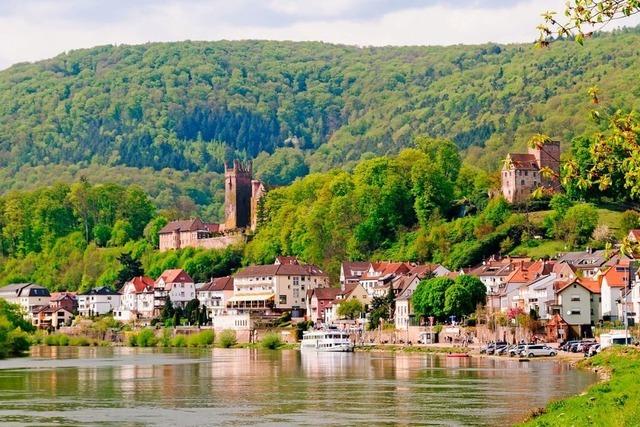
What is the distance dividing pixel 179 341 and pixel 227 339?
7.31 meters

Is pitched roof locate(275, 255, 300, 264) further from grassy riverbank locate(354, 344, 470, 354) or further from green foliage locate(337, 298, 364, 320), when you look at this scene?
grassy riverbank locate(354, 344, 470, 354)

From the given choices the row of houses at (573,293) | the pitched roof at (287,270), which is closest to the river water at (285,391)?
the row of houses at (573,293)

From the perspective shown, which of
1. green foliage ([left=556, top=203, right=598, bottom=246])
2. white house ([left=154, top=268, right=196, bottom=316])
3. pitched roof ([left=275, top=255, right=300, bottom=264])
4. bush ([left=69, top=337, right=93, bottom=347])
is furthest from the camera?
white house ([left=154, top=268, right=196, bottom=316])

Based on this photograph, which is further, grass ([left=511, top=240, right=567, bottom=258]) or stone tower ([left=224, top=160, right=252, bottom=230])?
stone tower ([left=224, top=160, right=252, bottom=230])

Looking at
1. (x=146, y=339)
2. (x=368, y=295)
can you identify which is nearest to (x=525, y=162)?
(x=368, y=295)

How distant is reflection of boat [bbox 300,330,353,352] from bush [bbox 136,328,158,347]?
27.0 m

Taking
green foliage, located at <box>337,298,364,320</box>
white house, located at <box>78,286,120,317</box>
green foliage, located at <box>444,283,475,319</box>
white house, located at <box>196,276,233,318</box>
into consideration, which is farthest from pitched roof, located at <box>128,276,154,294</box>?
green foliage, located at <box>444,283,475,319</box>

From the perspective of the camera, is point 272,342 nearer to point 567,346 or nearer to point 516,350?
point 516,350

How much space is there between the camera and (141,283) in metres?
152

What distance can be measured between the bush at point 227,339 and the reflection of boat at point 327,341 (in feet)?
48.7

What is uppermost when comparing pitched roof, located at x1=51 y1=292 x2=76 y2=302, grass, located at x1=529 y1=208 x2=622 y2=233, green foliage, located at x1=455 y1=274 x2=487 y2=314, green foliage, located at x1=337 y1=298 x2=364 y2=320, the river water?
grass, located at x1=529 y1=208 x2=622 y2=233

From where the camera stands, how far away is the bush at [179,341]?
123 metres

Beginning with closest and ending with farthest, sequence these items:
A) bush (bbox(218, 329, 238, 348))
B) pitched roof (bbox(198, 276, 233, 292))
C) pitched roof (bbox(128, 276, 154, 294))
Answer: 1. bush (bbox(218, 329, 238, 348))
2. pitched roof (bbox(198, 276, 233, 292))
3. pitched roof (bbox(128, 276, 154, 294))

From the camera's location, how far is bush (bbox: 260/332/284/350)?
112438mm
